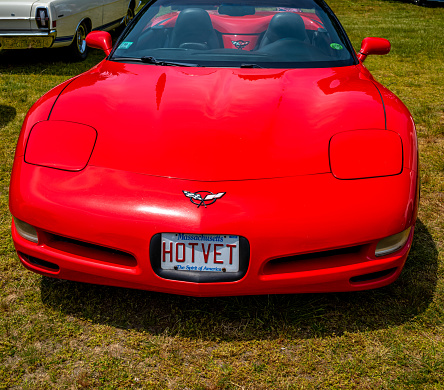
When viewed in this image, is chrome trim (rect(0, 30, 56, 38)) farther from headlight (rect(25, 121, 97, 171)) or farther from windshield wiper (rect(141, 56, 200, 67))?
headlight (rect(25, 121, 97, 171))

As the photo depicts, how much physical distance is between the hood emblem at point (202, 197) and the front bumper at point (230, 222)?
2 centimetres

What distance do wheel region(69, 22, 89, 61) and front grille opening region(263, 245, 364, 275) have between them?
574cm

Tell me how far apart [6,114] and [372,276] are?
3972 mm

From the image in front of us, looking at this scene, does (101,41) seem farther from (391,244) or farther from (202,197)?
(391,244)

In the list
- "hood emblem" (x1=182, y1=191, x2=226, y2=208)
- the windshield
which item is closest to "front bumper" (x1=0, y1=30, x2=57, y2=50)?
the windshield

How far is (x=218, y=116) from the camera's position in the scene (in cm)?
231

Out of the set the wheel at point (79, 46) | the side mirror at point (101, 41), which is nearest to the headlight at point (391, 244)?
the side mirror at point (101, 41)

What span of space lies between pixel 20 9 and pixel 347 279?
5.52 metres

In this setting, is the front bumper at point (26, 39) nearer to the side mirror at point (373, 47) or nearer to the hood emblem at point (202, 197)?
the side mirror at point (373, 47)

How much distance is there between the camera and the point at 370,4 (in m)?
14.7

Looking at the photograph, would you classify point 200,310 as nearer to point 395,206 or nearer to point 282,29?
point 395,206

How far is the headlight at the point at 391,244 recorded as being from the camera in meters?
1.99

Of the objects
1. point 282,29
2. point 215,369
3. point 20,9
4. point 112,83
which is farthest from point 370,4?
point 215,369

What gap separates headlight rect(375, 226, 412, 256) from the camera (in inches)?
78.4
